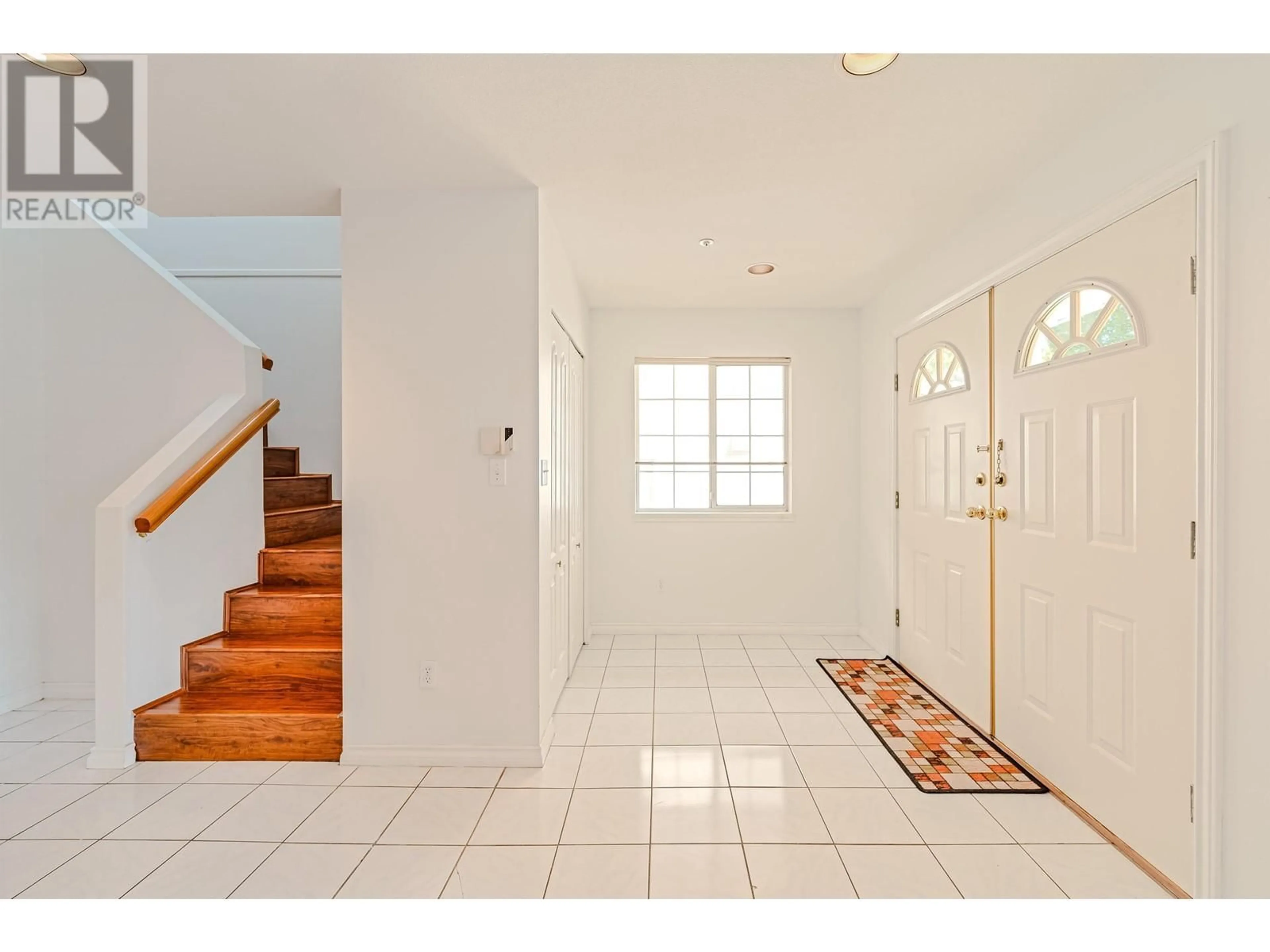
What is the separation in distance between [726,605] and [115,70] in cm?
431

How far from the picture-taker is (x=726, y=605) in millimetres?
4668

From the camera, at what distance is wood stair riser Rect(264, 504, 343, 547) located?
354cm

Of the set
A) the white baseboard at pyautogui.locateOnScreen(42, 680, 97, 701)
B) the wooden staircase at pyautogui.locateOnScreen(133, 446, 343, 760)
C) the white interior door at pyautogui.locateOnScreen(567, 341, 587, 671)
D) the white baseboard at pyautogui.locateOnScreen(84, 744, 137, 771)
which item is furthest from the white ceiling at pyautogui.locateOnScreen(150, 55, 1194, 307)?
the white baseboard at pyautogui.locateOnScreen(42, 680, 97, 701)

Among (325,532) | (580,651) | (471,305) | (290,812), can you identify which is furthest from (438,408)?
(580,651)

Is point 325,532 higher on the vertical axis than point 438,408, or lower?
lower

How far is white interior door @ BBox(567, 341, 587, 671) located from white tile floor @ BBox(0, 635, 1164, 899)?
0.97 meters

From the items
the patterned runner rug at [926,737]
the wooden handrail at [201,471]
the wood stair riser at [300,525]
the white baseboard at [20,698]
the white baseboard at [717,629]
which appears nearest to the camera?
the patterned runner rug at [926,737]

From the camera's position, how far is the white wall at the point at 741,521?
465cm

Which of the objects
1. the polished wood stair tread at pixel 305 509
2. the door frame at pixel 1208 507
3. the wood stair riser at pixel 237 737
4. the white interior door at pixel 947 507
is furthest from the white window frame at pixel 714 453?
the door frame at pixel 1208 507

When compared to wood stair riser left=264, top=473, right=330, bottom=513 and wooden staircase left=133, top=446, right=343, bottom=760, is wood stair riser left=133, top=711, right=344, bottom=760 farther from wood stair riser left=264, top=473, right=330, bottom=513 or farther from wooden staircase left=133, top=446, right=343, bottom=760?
wood stair riser left=264, top=473, right=330, bottom=513

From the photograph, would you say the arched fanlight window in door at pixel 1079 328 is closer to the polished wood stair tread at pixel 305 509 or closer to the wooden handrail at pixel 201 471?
the polished wood stair tread at pixel 305 509

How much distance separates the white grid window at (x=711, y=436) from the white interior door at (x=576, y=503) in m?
0.56

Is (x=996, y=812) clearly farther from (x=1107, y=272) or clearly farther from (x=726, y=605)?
(x=726, y=605)

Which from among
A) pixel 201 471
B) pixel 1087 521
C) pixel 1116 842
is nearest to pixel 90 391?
pixel 201 471
